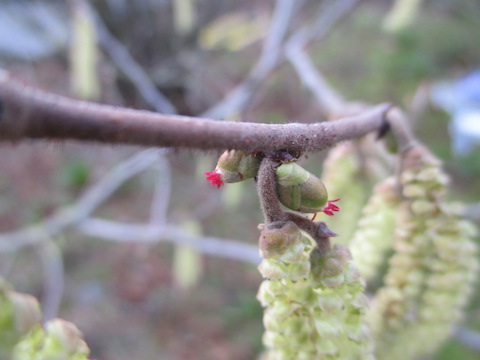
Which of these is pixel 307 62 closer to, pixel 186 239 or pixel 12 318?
pixel 186 239

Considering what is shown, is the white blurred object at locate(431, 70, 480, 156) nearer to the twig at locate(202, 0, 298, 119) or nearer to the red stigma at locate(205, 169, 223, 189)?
the twig at locate(202, 0, 298, 119)

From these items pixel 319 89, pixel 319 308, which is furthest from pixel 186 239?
pixel 319 308

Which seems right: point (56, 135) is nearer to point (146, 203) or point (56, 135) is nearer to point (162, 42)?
point (146, 203)

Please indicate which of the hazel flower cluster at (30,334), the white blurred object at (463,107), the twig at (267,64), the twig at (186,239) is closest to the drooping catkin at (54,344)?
the hazel flower cluster at (30,334)

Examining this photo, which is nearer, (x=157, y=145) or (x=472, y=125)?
(x=157, y=145)

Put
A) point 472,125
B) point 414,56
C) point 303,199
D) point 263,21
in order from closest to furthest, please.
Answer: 1. point 303,199
2. point 472,125
3. point 263,21
4. point 414,56

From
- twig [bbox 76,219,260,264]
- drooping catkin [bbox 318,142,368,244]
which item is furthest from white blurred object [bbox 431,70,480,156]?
drooping catkin [bbox 318,142,368,244]

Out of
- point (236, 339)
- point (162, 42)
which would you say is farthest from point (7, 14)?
point (236, 339)
